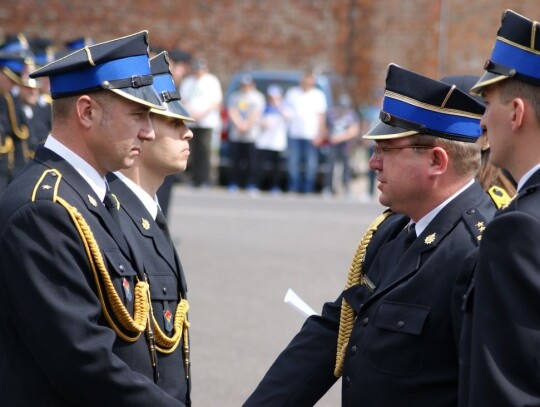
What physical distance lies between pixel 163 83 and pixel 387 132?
1.29 meters

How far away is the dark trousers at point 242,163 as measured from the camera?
18.1 m

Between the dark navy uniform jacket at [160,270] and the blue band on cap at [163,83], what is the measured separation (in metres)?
0.46

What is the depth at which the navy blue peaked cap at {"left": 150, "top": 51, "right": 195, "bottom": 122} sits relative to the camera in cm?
458

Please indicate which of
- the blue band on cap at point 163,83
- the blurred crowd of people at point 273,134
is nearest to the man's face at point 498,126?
the blue band on cap at point 163,83

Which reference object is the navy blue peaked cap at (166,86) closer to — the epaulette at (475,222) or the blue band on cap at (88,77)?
the blue band on cap at (88,77)

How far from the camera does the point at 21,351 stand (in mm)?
3203

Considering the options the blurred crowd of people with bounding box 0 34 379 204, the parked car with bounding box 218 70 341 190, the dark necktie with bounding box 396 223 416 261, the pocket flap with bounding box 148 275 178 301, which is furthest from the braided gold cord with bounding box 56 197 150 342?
the parked car with bounding box 218 70 341 190

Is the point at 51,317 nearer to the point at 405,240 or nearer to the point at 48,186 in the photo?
the point at 48,186

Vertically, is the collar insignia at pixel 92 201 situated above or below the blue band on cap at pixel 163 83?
below

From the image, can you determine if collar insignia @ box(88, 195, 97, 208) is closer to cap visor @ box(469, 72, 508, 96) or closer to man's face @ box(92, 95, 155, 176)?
man's face @ box(92, 95, 155, 176)

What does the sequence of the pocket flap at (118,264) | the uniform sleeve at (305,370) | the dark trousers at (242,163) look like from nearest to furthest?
the pocket flap at (118,264), the uniform sleeve at (305,370), the dark trousers at (242,163)

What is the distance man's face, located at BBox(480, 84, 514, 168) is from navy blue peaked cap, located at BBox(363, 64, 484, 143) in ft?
2.16

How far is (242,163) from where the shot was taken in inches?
724

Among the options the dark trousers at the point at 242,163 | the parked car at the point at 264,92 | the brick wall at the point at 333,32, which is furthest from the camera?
the brick wall at the point at 333,32
